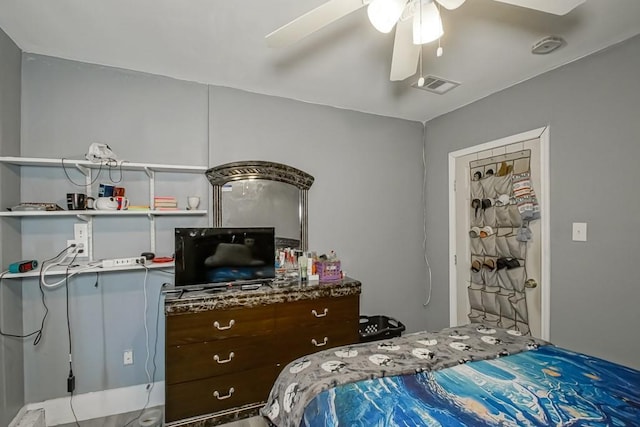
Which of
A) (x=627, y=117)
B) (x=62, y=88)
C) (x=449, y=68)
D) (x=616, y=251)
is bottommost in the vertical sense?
(x=616, y=251)

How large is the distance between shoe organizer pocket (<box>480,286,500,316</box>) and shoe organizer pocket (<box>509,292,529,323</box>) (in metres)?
0.16

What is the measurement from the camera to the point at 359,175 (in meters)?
3.20

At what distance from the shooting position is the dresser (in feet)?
6.39

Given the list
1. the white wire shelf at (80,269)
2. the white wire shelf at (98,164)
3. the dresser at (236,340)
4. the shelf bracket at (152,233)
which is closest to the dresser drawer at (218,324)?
the dresser at (236,340)

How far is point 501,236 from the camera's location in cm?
266

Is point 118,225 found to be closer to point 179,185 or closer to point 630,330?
point 179,185

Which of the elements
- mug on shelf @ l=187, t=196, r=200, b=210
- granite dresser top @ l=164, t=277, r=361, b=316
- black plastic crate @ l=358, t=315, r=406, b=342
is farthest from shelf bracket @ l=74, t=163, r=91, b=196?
black plastic crate @ l=358, t=315, r=406, b=342

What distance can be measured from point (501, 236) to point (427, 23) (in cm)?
205

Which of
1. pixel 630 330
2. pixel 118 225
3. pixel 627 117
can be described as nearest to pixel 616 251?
pixel 630 330

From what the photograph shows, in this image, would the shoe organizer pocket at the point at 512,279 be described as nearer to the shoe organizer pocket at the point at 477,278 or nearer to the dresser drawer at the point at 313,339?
the shoe organizer pocket at the point at 477,278

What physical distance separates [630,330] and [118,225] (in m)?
3.55

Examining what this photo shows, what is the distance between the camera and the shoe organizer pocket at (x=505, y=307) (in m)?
2.58

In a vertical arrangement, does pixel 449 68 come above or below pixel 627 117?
above

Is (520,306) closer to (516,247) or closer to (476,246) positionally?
(516,247)
